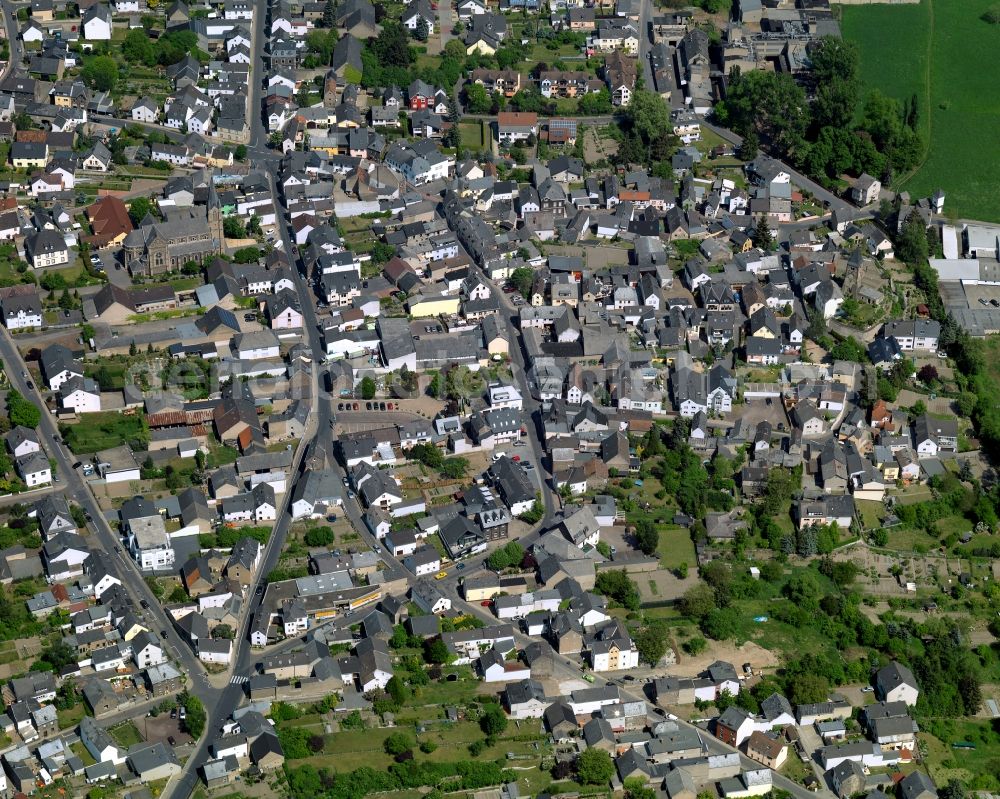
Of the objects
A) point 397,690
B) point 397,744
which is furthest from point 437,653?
point 397,744

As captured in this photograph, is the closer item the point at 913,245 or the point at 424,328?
the point at 424,328

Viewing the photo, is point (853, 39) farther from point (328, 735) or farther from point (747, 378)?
point (328, 735)

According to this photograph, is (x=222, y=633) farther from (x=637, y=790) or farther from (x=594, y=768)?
(x=637, y=790)

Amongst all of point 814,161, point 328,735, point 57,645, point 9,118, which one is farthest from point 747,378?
point 9,118

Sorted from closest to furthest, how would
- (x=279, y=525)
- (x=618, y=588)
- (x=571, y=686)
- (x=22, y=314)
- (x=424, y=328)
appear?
(x=571, y=686) < (x=618, y=588) < (x=279, y=525) < (x=22, y=314) < (x=424, y=328)

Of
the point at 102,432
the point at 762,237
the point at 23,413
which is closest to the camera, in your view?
the point at 23,413

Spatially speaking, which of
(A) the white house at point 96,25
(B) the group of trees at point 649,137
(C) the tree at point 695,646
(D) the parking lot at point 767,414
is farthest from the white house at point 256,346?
(A) the white house at point 96,25
